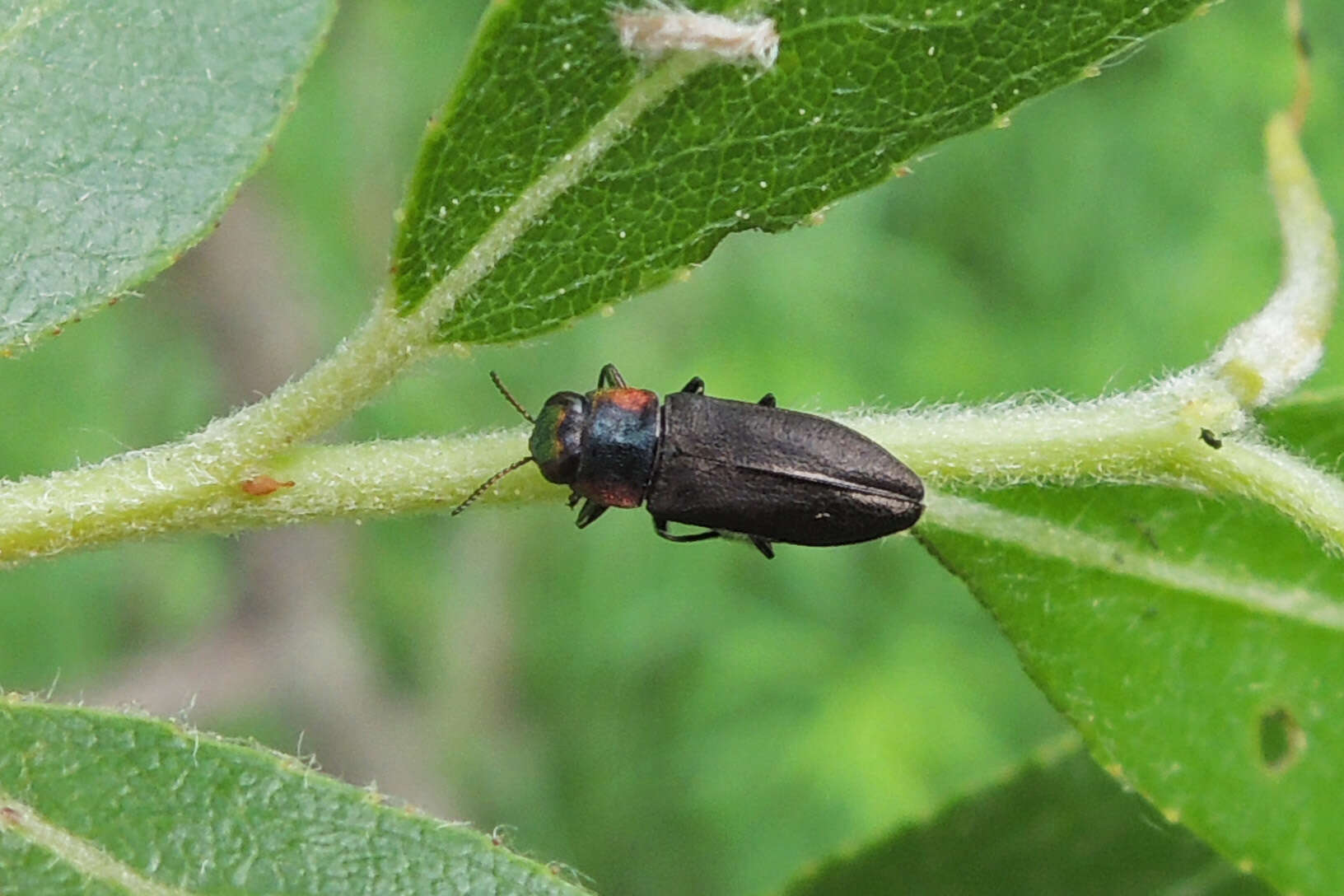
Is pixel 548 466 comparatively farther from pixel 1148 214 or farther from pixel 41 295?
pixel 1148 214

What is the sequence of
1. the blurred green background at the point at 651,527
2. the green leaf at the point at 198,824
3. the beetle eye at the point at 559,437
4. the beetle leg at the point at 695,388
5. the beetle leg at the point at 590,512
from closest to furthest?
the green leaf at the point at 198,824 → the beetle eye at the point at 559,437 → the beetle leg at the point at 590,512 → the beetle leg at the point at 695,388 → the blurred green background at the point at 651,527

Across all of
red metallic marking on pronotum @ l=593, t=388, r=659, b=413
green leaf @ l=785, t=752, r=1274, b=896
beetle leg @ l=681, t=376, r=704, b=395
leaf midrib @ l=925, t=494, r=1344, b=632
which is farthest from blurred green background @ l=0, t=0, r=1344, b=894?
leaf midrib @ l=925, t=494, r=1344, b=632

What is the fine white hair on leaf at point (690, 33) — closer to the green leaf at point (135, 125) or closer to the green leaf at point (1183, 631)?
the green leaf at point (135, 125)

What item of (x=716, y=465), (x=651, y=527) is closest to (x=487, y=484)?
(x=716, y=465)

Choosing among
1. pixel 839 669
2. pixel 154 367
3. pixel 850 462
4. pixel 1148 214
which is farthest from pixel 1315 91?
pixel 154 367

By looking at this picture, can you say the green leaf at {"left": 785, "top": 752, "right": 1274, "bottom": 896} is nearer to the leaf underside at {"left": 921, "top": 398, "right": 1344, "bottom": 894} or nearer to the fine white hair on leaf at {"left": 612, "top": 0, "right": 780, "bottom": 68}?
the leaf underside at {"left": 921, "top": 398, "right": 1344, "bottom": 894}

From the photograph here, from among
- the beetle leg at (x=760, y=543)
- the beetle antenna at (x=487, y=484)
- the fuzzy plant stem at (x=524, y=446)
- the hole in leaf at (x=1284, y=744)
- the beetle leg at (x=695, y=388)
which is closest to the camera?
the fuzzy plant stem at (x=524, y=446)

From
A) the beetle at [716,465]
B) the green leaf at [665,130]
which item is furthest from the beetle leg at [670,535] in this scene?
the green leaf at [665,130]
